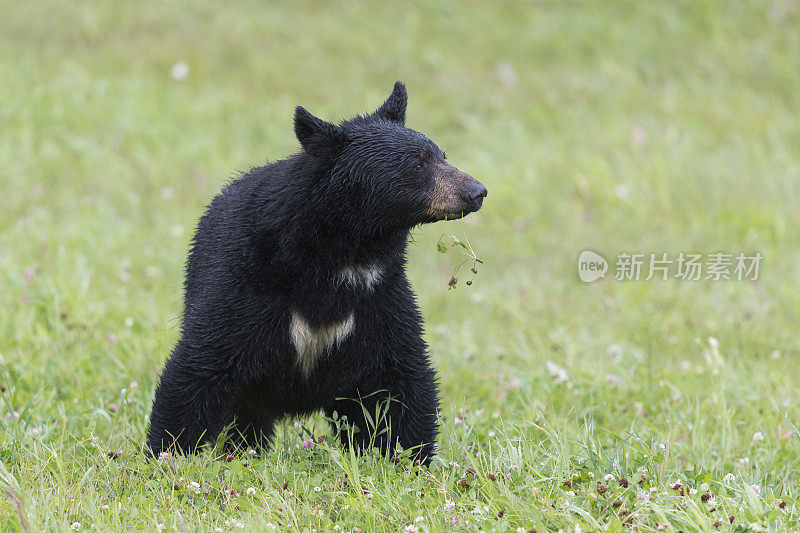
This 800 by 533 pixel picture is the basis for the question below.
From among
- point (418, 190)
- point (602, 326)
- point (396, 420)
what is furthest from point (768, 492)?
point (602, 326)

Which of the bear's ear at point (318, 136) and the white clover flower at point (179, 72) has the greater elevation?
the white clover flower at point (179, 72)

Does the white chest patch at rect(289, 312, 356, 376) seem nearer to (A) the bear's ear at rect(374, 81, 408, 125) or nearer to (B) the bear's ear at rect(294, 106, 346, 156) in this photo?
(B) the bear's ear at rect(294, 106, 346, 156)

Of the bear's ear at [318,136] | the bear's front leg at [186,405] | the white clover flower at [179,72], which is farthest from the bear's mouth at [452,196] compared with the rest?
the white clover flower at [179,72]

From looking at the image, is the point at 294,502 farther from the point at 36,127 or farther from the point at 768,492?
the point at 36,127

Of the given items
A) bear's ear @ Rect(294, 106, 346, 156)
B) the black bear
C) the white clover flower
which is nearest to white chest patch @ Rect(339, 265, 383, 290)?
the black bear

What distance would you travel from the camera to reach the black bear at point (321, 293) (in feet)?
12.6

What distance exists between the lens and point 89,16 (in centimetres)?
1315

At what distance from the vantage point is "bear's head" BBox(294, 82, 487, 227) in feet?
12.6

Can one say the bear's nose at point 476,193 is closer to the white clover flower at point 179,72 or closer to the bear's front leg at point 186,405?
the bear's front leg at point 186,405

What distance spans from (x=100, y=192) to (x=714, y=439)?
657 cm

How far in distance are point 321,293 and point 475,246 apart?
5.61m

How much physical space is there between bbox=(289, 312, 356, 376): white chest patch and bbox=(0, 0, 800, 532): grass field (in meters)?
A: 0.36

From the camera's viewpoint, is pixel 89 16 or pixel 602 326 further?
pixel 89 16

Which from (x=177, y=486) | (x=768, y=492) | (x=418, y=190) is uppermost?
(x=418, y=190)
